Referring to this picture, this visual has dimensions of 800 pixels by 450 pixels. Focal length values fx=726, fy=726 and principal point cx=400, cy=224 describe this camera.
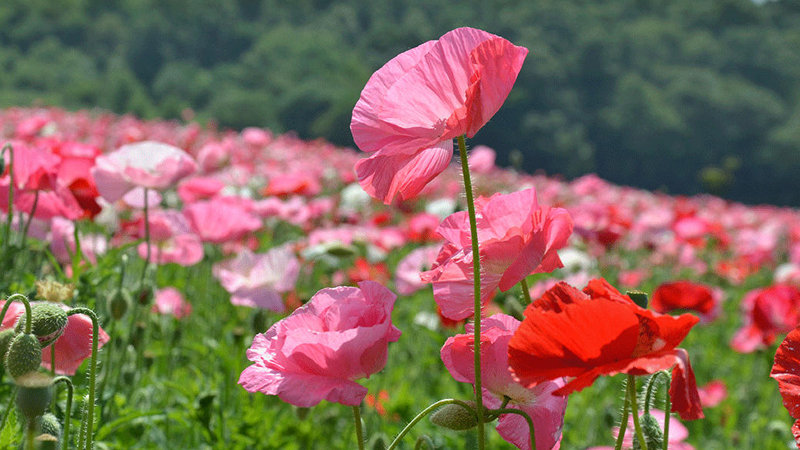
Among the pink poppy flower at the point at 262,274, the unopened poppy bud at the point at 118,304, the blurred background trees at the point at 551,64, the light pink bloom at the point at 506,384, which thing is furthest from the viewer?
Answer: the blurred background trees at the point at 551,64

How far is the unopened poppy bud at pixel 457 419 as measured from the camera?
2.34ft

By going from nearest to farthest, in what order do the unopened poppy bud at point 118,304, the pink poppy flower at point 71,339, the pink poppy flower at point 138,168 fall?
the pink poppy flower at point 71,339 → the unopened poppy bud at point 118,304 → the pink poppy flower at point 138,168

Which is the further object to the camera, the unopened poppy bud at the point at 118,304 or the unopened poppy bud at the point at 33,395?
the unopened poppy bud at the point at 118,304

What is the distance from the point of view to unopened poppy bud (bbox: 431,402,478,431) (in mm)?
714

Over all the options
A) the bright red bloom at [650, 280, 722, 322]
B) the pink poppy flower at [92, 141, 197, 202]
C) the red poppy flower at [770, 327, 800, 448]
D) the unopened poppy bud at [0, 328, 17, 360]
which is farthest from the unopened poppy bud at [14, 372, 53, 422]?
the bright red bloom at [650, 280, 722, 322]

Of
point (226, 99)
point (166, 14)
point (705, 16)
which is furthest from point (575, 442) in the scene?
point (705, 16)

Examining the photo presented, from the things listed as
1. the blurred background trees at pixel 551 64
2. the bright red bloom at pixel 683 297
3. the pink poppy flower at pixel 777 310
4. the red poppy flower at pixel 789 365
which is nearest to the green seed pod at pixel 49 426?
the red poppy flower at pixel 789 365

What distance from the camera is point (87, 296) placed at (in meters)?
1.40

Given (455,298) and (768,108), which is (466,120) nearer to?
(455,298)

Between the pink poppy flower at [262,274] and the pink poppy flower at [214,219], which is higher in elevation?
the pink poppy flower at [214,219]

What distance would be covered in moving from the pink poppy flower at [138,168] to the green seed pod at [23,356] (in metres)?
0.83

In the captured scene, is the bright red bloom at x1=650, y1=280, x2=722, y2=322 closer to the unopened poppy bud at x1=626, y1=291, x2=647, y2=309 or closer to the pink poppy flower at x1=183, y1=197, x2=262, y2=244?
the pink poppy flower at x1=183, y1=197, x2=262, y2=244

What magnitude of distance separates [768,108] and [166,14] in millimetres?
35286

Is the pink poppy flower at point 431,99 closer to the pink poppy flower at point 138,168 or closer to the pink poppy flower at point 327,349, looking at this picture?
the pink poppy flower at point 327,349
